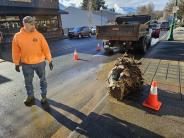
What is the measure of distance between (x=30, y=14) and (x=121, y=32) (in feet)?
52.6

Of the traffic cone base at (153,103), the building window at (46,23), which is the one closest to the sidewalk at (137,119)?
the traffic cone base at (153,103)

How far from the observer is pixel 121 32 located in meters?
11.3

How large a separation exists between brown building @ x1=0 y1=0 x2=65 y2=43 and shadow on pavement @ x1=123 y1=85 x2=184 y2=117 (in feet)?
63.1

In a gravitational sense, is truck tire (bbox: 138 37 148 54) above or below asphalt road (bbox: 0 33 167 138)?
above

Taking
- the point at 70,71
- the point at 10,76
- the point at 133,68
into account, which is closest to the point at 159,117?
the point at 133,68

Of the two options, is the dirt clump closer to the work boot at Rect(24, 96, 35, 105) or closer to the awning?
the work boot at Rect(24, 96, 35, 105)

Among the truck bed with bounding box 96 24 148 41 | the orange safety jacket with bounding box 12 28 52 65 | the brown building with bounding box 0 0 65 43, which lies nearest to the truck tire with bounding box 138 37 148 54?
the truck bed with bounding box 96 24 148 41

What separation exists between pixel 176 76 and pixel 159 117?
326cm

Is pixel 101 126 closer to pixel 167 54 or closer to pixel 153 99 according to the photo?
pixel 153 99

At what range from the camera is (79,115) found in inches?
181

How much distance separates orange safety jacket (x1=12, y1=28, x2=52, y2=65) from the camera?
464cm

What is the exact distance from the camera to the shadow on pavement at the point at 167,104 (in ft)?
14.8

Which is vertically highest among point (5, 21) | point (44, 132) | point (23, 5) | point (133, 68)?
point (23, 5)

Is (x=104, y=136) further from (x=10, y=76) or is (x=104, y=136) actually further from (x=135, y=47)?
(x=135, y=47)
